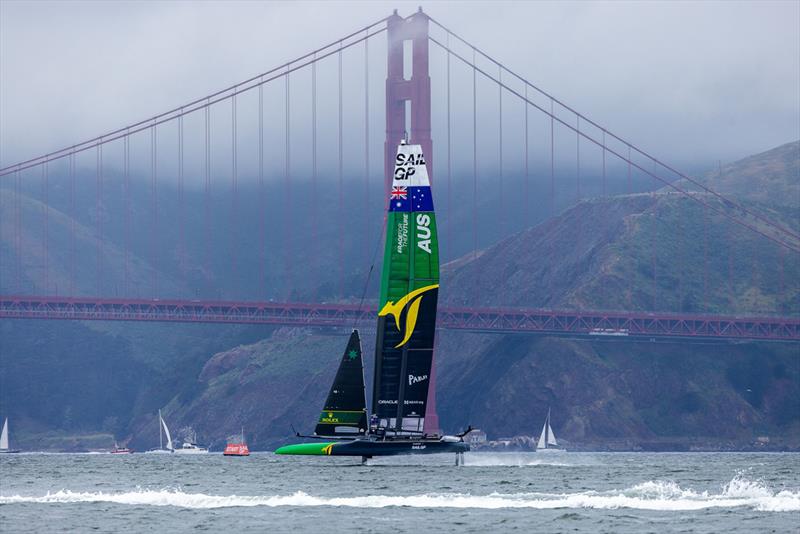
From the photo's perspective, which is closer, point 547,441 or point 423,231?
point 423,231

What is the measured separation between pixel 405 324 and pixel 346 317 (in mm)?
46554

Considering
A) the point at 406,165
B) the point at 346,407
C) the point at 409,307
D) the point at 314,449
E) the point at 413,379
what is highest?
the point at 406,165

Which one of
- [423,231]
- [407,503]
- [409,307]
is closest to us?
[407,503]

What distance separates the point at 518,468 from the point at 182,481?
46.6 ft

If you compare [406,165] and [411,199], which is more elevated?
[406,165]

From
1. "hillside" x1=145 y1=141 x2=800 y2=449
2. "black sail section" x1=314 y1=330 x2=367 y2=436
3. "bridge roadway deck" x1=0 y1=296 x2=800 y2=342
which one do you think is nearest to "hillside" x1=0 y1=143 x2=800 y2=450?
"hillside" x1=145 y1=141 x2=800 y2=449

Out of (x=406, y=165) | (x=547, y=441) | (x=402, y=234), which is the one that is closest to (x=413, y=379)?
(x=402, y=234)

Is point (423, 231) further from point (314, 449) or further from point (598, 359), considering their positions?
point (598, 359)

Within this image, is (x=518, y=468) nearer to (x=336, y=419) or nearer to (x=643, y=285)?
(x=336, y=419)

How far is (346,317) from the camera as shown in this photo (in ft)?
338

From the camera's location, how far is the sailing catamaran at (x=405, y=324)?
184ft

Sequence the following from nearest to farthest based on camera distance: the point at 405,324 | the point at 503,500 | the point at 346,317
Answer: the point at 503,500 < the point at 405,324 < the point at 346,317

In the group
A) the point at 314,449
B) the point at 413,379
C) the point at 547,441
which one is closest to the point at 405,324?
the point at 413,379

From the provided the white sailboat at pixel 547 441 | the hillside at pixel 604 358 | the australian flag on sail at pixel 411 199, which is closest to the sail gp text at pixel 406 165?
the australian flag on sail at pixel 411 199
